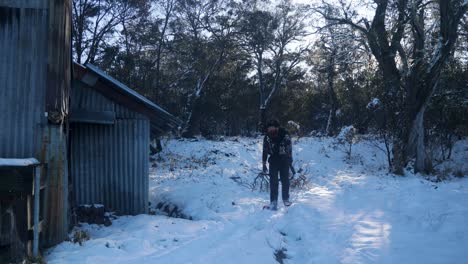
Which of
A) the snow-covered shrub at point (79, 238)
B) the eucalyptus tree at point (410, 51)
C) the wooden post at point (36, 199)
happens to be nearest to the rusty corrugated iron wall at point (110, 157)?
the snow-covered shrub at point (79, 238)

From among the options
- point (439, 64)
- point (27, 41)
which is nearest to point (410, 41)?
point (439, 64)

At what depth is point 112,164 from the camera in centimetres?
947

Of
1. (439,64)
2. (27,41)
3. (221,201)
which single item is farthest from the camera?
(439,64)

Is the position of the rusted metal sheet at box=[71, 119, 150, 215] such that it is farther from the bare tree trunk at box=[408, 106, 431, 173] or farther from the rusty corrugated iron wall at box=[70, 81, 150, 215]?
the bare tree trunk at box=[408, 106, 431, 173]

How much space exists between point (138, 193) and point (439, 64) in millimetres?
9751

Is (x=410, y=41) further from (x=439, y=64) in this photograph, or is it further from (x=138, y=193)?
(x=138, y=193)

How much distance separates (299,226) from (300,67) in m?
30.9

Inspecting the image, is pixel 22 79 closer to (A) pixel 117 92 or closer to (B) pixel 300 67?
(A) pixel 117 92

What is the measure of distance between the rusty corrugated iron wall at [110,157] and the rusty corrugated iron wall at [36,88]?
3201mm

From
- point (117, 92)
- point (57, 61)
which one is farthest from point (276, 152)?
point (57, 61)

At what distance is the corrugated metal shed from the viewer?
9.16 metres

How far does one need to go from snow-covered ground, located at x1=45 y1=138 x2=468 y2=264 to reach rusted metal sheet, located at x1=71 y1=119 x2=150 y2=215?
0.96 m

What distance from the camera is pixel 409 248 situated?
5.37m

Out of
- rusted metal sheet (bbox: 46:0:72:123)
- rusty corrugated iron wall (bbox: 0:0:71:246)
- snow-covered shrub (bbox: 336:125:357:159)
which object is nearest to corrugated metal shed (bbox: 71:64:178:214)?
rusted metal sheet (bbox: 46:0:72:123)
